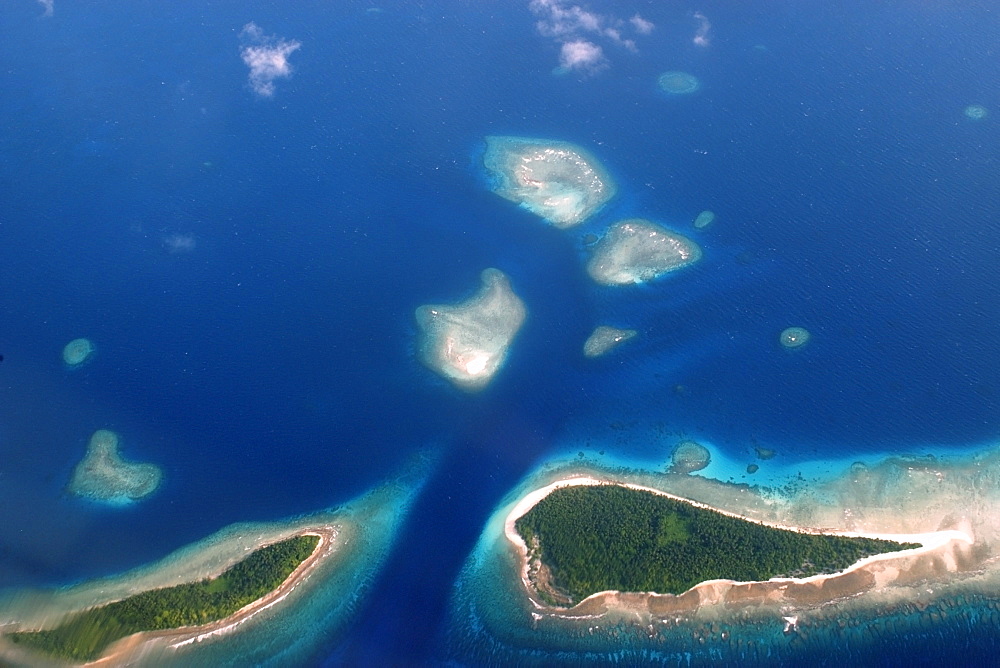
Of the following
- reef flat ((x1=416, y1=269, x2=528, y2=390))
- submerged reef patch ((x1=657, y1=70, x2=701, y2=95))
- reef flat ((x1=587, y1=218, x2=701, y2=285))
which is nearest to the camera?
reef flat ((x1=416, y1=269, x2=528, y2=390))

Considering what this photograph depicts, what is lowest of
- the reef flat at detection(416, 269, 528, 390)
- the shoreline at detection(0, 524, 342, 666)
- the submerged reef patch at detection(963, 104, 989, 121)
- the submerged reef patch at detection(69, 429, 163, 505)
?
the shoreline at detection(0, 524, 342, 666)

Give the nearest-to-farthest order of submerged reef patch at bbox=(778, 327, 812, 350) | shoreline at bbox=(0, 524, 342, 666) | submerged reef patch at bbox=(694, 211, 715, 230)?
shoreline at bbox=(0, 524, 342, 666), submerged reef patch at bbox=(778, 327, 812, 350), submerged reef patch at bbox=(694, 211, 715, 230)

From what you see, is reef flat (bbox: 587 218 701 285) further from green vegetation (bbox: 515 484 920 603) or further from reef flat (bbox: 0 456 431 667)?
reef flat (bbox: 0 456 431 667)

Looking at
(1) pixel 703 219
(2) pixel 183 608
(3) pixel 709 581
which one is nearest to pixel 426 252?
(1) pixel 703 219

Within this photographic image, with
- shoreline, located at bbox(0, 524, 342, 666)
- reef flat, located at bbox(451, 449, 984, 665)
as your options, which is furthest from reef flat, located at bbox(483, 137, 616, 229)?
shoreline, located at bbox(0, 524, 342, 666)

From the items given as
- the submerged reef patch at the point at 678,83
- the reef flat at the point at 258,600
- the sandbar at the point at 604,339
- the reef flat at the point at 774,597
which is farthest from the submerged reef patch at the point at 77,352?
the submerged reef patch at the point at 678,83

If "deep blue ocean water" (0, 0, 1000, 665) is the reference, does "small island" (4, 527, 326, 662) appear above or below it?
below

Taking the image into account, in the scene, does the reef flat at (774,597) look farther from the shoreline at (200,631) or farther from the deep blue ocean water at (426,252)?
the shoreline at (200,631)
